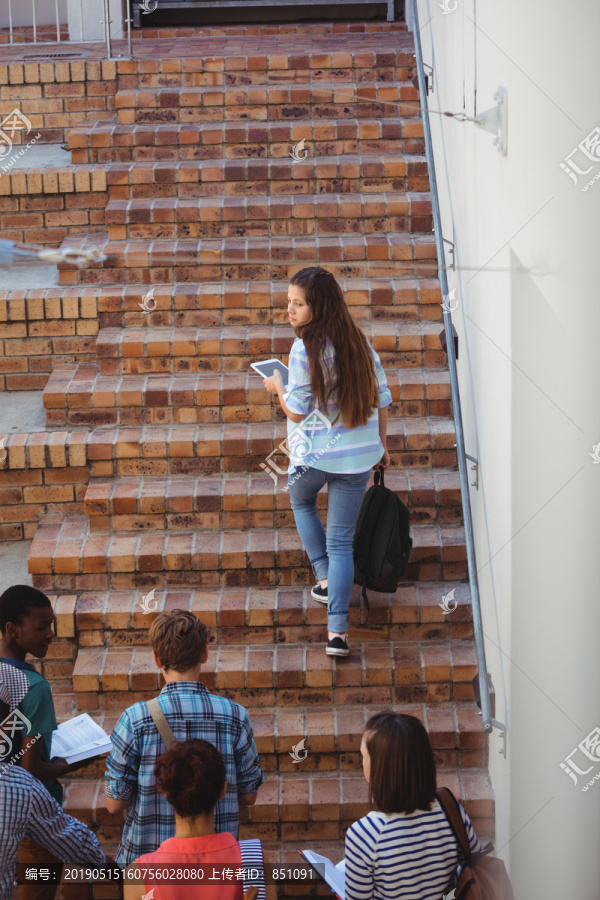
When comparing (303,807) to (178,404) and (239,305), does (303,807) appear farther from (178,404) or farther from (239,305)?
(239,305)

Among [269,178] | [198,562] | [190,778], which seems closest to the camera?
[190,778]

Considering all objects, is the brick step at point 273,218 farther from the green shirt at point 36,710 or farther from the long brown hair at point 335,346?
the green shirt at point 36,710

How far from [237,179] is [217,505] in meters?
2.09

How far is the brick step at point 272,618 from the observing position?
409 centimetres

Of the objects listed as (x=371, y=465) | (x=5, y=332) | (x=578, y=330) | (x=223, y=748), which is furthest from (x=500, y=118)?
(x=5, y=332)

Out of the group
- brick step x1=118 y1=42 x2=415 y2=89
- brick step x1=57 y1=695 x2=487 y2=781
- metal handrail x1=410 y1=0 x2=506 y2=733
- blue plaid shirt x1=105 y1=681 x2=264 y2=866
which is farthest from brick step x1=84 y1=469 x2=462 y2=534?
brick step x1=118 y1=42 x2=415 y2=89

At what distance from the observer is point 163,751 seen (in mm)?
2639

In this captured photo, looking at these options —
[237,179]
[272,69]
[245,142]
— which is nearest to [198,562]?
[237,179]

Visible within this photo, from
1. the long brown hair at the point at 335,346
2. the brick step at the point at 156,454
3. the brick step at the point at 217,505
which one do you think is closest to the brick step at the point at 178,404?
the brick step at the point at 156,454

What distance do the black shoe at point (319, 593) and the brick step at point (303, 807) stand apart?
2.42ft

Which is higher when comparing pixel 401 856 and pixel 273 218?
pixel 273 218

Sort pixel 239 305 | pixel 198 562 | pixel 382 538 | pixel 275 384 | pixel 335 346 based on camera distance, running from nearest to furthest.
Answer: pixel 335 346
pixel 275 384
pixel 382 538
pixel 198 562
pixel 239 305

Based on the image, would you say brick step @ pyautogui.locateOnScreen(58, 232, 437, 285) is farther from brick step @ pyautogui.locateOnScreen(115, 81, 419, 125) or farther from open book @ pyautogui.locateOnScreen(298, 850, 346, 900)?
open book @ pyautogui.locateOnScreen(298, 850, 346, 900)

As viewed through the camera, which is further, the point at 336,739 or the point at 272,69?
the point at 272,69
